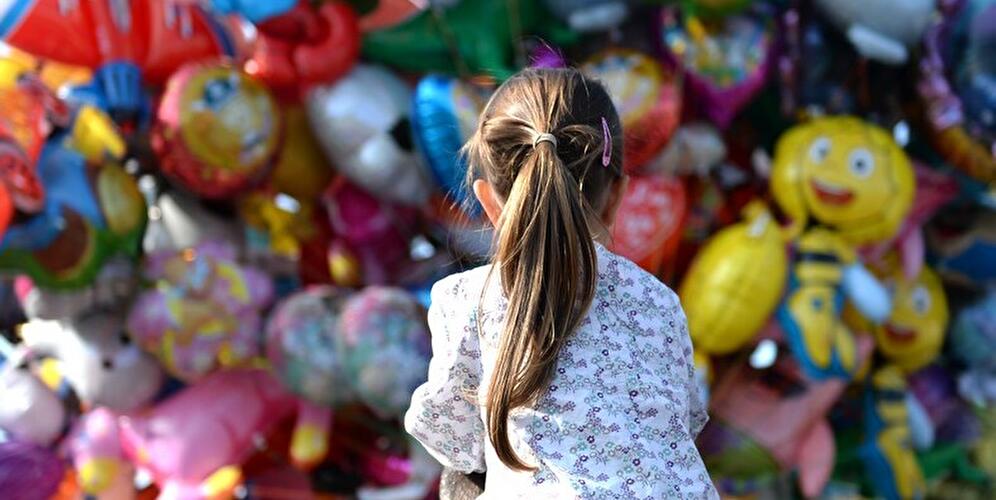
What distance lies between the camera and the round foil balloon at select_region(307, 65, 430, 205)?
7.95 feet

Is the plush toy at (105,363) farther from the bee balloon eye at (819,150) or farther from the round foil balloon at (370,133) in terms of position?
the bee balloon eye at (819,150)

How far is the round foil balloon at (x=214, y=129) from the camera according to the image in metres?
Result: 2.35

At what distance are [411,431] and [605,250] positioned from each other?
22 cm

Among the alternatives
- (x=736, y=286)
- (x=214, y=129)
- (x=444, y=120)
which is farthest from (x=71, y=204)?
(x=736, y=286)

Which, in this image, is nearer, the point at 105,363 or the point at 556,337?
the point at 556,337

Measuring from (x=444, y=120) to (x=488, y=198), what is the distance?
1.20 meters

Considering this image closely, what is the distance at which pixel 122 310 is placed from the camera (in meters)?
2.49

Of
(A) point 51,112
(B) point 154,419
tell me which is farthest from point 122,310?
(A) point 51,112

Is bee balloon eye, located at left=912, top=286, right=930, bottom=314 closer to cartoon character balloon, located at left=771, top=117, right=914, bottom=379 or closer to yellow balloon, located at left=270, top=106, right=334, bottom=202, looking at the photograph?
cartoon character balloon, located at left=771, top=117, right=914, bottom=379

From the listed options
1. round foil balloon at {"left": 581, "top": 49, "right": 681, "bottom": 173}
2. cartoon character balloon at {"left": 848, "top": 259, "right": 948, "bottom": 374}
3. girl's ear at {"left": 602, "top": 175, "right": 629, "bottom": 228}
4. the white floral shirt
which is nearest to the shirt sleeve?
the white floral shirt

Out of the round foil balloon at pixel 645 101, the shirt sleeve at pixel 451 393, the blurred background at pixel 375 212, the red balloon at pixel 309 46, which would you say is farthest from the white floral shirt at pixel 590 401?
the red balloon at pixel 309 46

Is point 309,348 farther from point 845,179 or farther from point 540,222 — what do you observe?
point 540,222

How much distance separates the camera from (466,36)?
8.10 ft

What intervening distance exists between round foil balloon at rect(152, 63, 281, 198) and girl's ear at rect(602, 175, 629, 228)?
133 centimetres
